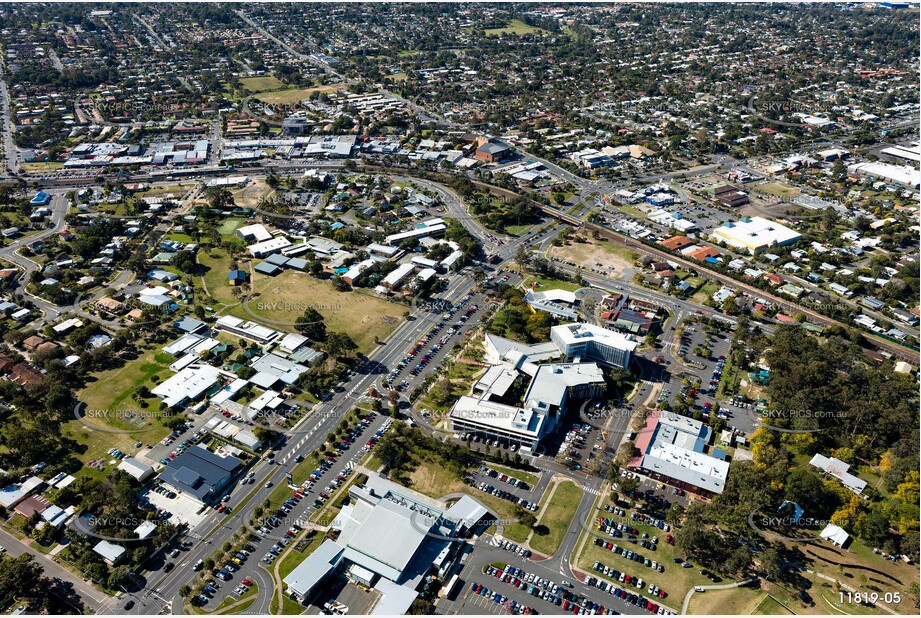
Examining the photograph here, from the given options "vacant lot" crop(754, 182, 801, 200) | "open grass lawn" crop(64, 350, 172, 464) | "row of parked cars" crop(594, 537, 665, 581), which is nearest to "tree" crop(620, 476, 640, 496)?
"row of parked cars" crop(594, 537, 665, 581)

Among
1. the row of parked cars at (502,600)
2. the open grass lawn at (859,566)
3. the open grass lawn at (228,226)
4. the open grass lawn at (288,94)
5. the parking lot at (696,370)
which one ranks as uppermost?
the open grass lawn at (288,94)

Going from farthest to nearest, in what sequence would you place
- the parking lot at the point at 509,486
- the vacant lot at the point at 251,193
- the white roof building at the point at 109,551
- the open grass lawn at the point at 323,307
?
the vacant lot at the point at 251,193, the open grass lawn at the point at 323,307, the parking lot at the point at 509,486, the white roof building at the point at 109,551

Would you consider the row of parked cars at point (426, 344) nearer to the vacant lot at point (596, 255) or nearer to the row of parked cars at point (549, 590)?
the vacant lot at point (596, 255)

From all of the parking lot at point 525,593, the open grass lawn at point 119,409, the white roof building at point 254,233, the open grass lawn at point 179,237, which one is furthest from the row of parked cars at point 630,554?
the open grass lawn at point 179,237

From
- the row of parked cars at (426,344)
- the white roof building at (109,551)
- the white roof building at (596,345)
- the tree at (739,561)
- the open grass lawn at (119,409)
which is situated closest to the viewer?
the tree at (739,561)

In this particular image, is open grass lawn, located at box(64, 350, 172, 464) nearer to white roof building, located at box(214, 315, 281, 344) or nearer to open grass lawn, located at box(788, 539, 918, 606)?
white roof building, located at box(214, 315, 281, 344)

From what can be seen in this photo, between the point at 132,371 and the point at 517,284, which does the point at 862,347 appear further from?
the point at 132,371

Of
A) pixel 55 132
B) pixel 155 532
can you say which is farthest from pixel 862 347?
pixel 55 132
